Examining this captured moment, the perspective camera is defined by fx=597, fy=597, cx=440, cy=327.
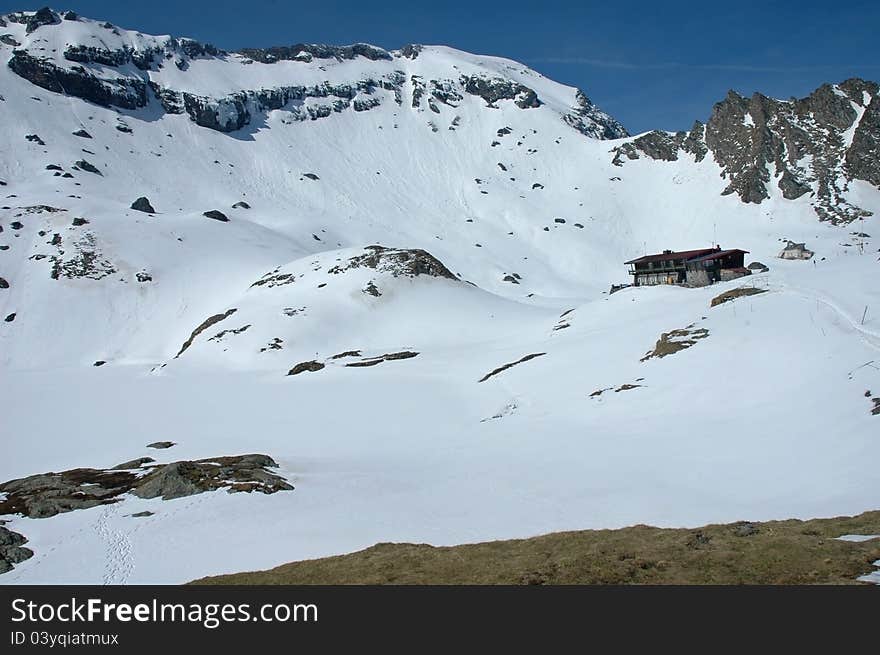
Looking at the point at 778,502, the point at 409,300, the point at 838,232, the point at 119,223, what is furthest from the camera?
the point at 838,232

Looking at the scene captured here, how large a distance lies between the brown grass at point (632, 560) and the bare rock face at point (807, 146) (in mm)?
169339

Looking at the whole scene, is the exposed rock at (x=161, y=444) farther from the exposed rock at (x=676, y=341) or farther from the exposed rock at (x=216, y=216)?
the exposed rock at (x=216, y=216)

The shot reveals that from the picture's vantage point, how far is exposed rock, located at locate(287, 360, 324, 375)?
75.8 m

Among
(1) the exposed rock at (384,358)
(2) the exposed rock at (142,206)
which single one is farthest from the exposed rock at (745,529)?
(2) the exposed rock at (142,206)

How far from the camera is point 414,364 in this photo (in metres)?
72.2

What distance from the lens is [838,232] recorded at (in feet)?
485

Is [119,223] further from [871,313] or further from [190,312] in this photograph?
[871,313]

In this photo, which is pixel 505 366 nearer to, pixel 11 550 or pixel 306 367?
pixel 306 367

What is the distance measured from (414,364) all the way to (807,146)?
161472 mm

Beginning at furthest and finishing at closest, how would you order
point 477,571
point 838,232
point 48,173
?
1. point 48,173
2. point 838,232
3. point 477,571

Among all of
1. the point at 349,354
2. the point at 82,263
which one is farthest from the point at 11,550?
the point at 82,263

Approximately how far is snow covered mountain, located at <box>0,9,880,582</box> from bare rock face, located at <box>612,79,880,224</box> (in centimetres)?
78
